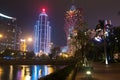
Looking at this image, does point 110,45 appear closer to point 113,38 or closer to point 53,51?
point 113,38

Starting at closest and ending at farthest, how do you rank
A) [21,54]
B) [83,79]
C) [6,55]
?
[83,79]
[6,55]
[21,54]

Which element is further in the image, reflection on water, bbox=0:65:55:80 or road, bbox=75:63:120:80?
reflection on water, bbox=0:65:55:80

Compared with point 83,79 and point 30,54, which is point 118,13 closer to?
point 83,79

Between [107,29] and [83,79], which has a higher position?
[107,29]

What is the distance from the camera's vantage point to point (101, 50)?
106938mm

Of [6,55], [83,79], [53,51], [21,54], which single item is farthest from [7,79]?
[53,51]

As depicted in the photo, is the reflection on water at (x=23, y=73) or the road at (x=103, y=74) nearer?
the road at (x=103, y=74)

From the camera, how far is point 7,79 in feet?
136

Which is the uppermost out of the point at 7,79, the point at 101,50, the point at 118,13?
the point at 118,13

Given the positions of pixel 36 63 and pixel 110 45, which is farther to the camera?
pixel 36 63

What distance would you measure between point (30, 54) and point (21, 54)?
5.66 m

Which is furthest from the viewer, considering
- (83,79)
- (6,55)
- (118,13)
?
(6,55)

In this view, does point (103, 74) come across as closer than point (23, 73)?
Yes

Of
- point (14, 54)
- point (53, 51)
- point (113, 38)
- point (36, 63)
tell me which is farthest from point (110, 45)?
point (53, 51)
